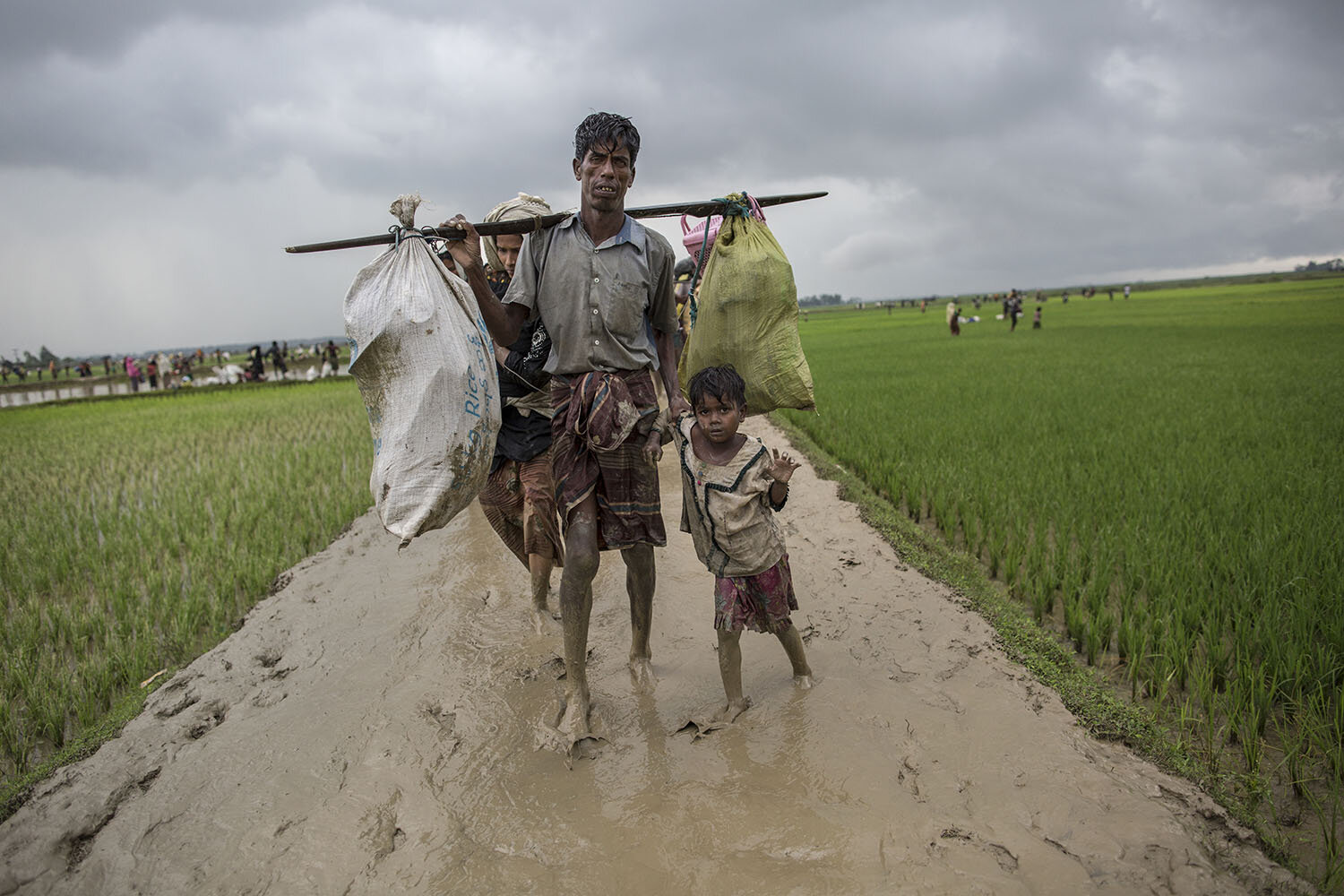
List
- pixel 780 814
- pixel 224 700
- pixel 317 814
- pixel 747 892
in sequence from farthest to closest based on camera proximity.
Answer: pixel 224 700, pixel 317 814, pixel 780 814, pixel 747 892

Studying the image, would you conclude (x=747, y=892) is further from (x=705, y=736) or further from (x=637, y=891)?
(x=705, y=736)

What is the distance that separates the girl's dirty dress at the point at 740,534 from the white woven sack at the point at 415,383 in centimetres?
72

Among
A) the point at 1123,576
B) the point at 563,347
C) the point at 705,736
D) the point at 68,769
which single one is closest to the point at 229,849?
the point at 68,769

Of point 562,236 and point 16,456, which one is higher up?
point 562,236

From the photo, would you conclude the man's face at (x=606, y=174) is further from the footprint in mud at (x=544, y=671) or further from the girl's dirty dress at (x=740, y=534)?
the footprint in mud at (x=544, y=671)

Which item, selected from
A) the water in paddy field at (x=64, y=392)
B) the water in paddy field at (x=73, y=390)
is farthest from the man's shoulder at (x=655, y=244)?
the water in paddy field at (x=64, y=392)

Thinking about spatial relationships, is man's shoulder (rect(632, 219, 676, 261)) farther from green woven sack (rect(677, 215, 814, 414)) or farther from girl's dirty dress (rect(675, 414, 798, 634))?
girl's dirty dress (rect(675, 414, 798, 634))

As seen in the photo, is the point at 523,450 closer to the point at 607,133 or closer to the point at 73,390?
the point at 607,133

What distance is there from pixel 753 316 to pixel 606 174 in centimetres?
69

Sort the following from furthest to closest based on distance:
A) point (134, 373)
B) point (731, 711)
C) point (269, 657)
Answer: point (134, 373) < point (269, 657) < point (731, 711)

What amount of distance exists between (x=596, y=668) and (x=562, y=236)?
1.70 metres

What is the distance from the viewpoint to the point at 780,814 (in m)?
2.11

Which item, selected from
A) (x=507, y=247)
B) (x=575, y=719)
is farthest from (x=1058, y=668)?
(x=507, y=247)

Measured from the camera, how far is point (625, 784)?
230 centimetres
